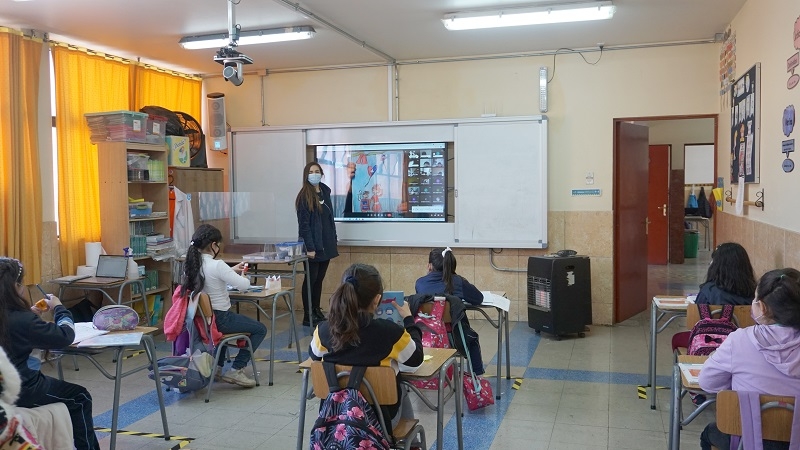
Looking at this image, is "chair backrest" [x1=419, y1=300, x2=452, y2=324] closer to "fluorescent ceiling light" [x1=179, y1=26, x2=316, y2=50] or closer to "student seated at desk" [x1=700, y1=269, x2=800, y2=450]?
"student seated at desk" [x1=700, y1=269, x2=800, y2=450]

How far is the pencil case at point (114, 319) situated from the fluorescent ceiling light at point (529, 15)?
132 inches

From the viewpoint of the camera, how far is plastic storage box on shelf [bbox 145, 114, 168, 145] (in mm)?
6516

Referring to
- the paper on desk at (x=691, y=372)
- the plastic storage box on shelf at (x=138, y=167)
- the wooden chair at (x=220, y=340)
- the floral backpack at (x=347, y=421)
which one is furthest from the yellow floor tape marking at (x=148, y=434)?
the plastic storage box on shelf at (x=138, y=167)

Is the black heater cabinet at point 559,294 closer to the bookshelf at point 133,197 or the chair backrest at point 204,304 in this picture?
the chair backrest at point 204,304

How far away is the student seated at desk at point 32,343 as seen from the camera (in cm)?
299

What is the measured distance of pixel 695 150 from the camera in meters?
12.9

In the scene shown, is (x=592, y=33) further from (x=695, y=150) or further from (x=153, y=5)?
(x=695, y=150)

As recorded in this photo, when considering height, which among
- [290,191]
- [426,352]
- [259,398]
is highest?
[290,191]

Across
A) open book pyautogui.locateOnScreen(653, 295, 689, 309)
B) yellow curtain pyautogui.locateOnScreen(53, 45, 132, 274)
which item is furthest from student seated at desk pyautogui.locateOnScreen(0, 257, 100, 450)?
open book pyautogui.locateOnScreen(653, 295, 689, 309)

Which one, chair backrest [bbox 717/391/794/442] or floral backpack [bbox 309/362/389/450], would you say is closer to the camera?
chair backrest [bbox 717/391/794/442]

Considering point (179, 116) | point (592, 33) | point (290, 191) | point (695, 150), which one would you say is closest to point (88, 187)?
point (179, 116)

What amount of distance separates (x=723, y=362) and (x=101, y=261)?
5.08m

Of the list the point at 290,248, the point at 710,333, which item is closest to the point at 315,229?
the point at 290,248

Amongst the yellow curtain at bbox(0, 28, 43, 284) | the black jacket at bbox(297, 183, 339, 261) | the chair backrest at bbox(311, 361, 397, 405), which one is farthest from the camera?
the black jacket at bbox(297, 183, 339, 261)
